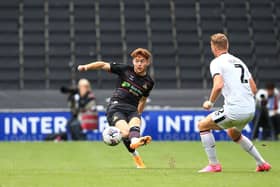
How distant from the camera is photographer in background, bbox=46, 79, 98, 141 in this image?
25.2 meters

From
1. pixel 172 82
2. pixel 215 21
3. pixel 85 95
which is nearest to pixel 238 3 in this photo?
pixel 215 21

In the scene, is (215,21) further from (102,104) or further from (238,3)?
(102,104)

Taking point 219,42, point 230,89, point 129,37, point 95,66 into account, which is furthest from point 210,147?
point 129,37

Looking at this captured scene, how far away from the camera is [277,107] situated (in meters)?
26.7

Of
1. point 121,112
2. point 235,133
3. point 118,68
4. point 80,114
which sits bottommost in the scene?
point 80,114

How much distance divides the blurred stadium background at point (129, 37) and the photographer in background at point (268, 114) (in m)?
3.23

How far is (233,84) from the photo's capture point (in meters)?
13.1

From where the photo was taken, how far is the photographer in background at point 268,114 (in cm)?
2586

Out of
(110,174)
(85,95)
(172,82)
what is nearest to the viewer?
(110,174)

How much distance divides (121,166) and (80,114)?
945 cm

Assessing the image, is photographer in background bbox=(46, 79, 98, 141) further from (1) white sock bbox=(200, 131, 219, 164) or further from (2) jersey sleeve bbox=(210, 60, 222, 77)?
(2) jersey sleeve bbox=(210, 60, 222, 77)

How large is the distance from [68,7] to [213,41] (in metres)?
18.6

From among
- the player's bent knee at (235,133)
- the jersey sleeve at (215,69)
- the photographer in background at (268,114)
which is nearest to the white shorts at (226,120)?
the player's bent knee at (235,133)

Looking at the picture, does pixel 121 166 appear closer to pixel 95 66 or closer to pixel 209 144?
pixel 95 66
